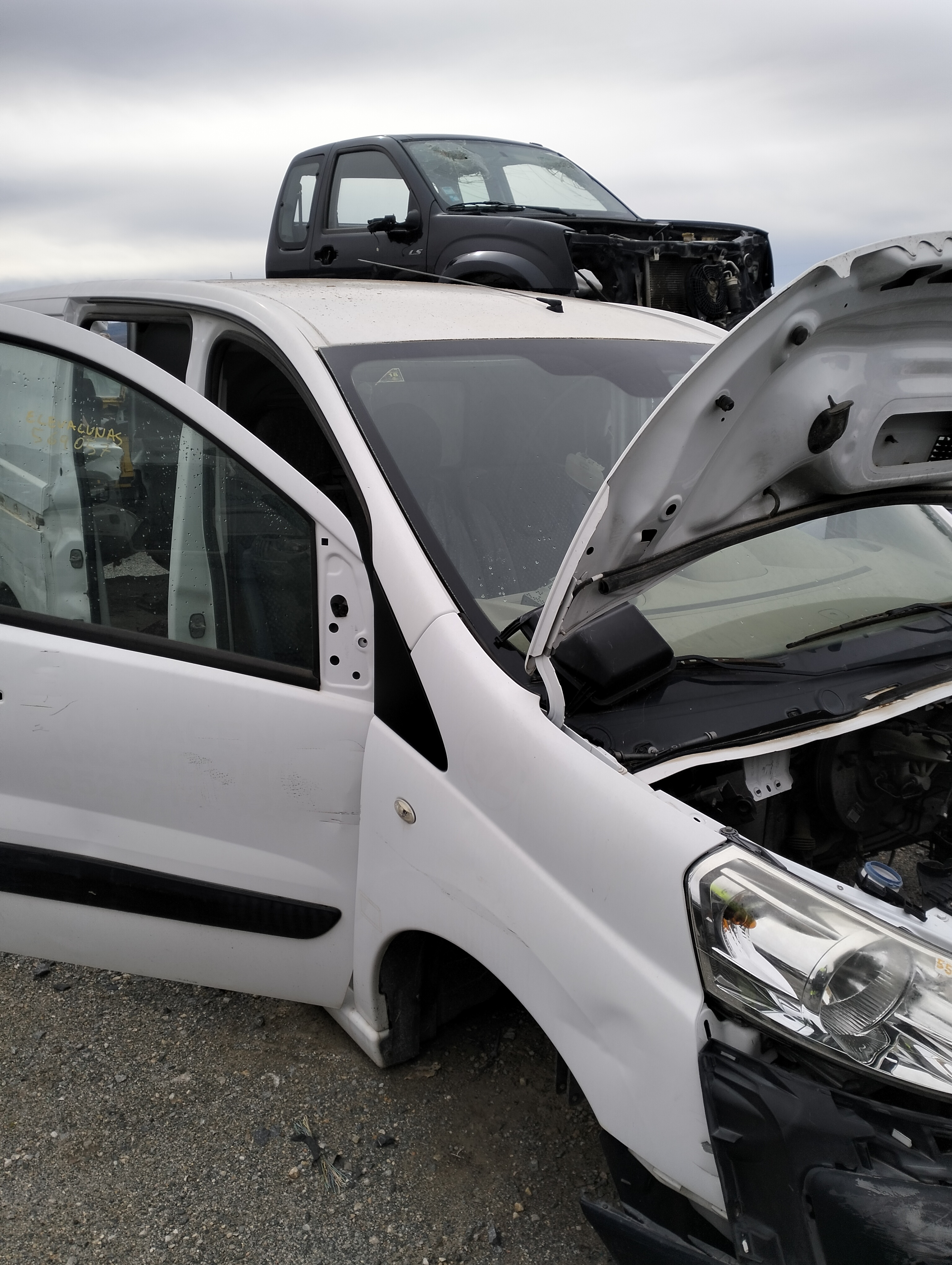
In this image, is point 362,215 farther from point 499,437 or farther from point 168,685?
point 168,685

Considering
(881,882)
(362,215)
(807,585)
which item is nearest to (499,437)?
(807,585)

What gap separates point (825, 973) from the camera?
56.0 inches

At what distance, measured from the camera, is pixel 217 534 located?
2303mm

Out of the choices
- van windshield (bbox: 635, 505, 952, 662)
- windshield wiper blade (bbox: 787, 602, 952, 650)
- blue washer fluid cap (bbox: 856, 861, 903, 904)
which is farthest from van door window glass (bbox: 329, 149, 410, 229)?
blue washer fluid cap (bbox: 856, 861, 903, 904)

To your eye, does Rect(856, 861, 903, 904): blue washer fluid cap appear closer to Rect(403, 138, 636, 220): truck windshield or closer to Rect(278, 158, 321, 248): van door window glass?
Rect(403, 138, 636, 220): truck windshield

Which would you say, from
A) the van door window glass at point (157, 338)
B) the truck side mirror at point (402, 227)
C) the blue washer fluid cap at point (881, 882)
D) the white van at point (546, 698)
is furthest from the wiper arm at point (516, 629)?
the truck side mirror at point (402, 227)

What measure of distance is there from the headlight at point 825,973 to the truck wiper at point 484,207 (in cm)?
611

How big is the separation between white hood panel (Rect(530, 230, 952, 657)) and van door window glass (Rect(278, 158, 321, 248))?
6.32 m

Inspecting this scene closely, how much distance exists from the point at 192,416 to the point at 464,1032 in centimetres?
160

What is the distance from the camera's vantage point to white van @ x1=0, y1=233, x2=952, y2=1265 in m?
1.45

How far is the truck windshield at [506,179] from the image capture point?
699 cm

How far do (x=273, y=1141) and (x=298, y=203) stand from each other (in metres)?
7.02

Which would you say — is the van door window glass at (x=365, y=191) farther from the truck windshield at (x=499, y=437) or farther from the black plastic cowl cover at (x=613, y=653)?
the black plastic cowl cover at (x=613, y=653)

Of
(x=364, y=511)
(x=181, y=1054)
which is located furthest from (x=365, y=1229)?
(x=364, y=511)
